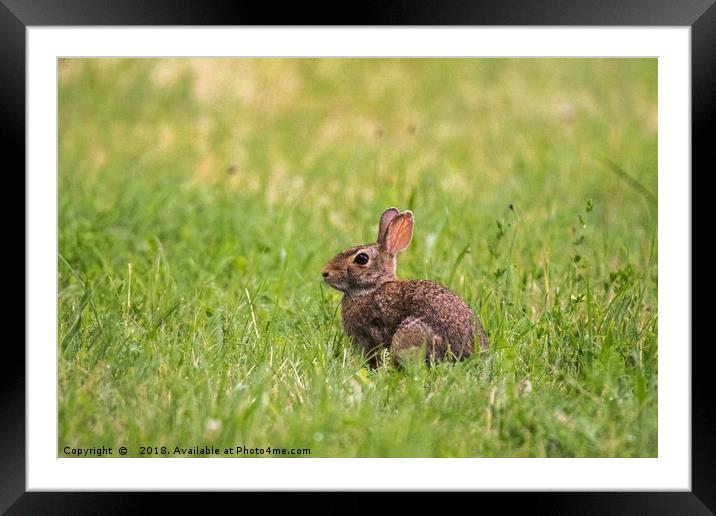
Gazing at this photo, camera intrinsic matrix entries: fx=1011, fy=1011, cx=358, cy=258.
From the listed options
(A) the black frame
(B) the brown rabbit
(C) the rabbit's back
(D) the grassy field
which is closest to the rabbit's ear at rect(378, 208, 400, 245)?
(B) the brown rabbit

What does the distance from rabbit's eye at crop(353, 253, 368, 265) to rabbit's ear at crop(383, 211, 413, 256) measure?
135 millimetres

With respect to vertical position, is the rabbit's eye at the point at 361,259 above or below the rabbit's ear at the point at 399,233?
below

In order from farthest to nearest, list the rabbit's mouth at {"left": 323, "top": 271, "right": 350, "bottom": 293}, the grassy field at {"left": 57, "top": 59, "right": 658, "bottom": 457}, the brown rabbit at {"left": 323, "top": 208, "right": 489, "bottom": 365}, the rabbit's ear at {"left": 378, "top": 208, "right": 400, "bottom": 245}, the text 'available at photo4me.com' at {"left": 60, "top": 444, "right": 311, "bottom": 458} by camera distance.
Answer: the rabbit's ear at {"left": 378, "top": 208, "right": 400, "bottom": 245} < the rabbit's mouth at {"left": 323, "top": 271, "right": 350, "bottom": 293} < the brown rabbit at {"left": 323, "top": 208, "right": 489, "bottom": 365} < the grassy field at {"left": 57, "top": 59, "right": 658, "bottom": 457} < the text 'available at photo4me.com' at {"left": 60, "top": 444, "right": 311, "bottom": 458}

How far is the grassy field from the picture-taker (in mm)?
4500

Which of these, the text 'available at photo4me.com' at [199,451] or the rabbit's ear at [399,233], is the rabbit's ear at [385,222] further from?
the text 'available at photo4me.com' at [199,451]

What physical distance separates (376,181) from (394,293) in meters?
2.44

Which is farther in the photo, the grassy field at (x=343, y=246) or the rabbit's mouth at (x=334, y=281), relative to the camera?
the rabbit's mouth at (x=334, y=281)

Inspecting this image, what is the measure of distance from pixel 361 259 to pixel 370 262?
0.05 meters

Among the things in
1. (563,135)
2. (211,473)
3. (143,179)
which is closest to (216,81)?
(143,179)

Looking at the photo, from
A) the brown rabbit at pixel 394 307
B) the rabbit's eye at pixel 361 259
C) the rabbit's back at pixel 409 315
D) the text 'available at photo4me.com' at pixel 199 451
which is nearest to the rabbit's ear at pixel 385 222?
the brown rabbit at pixel 394 307

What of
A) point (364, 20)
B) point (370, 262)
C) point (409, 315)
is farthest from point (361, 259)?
point (364, 20)

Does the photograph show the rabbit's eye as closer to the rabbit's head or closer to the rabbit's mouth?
the rabbit's head

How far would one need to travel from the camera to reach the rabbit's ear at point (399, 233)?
5.58 m

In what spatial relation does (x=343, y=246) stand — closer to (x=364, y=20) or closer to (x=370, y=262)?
(x=370, y=262)
